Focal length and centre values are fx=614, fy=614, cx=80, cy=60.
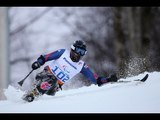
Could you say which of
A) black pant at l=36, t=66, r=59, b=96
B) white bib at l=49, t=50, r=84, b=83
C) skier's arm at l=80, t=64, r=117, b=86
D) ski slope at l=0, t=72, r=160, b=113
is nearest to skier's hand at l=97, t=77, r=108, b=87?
skier's arm at l=80, t=64, r=117, b=86

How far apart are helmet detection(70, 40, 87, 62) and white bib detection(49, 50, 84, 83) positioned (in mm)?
43

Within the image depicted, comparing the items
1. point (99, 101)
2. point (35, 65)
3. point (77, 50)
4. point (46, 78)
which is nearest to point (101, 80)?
point (99, 101)

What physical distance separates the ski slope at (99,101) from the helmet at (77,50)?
0.41m

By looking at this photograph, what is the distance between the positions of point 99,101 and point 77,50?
1.80 ft

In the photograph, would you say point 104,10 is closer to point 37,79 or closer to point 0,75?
point 0,75

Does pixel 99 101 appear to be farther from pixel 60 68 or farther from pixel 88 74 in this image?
pixel 60 68

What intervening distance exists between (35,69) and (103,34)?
8.09 metres

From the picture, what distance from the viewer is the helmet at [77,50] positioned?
6.06 metres

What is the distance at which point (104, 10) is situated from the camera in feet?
46.7

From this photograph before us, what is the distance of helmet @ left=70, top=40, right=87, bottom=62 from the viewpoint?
6062 millimetres

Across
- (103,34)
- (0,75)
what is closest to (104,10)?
(103,34)

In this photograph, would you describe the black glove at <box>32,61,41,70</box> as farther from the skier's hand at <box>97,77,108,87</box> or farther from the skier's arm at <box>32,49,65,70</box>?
the skier's hand at <box>97,77,108,87</box>
